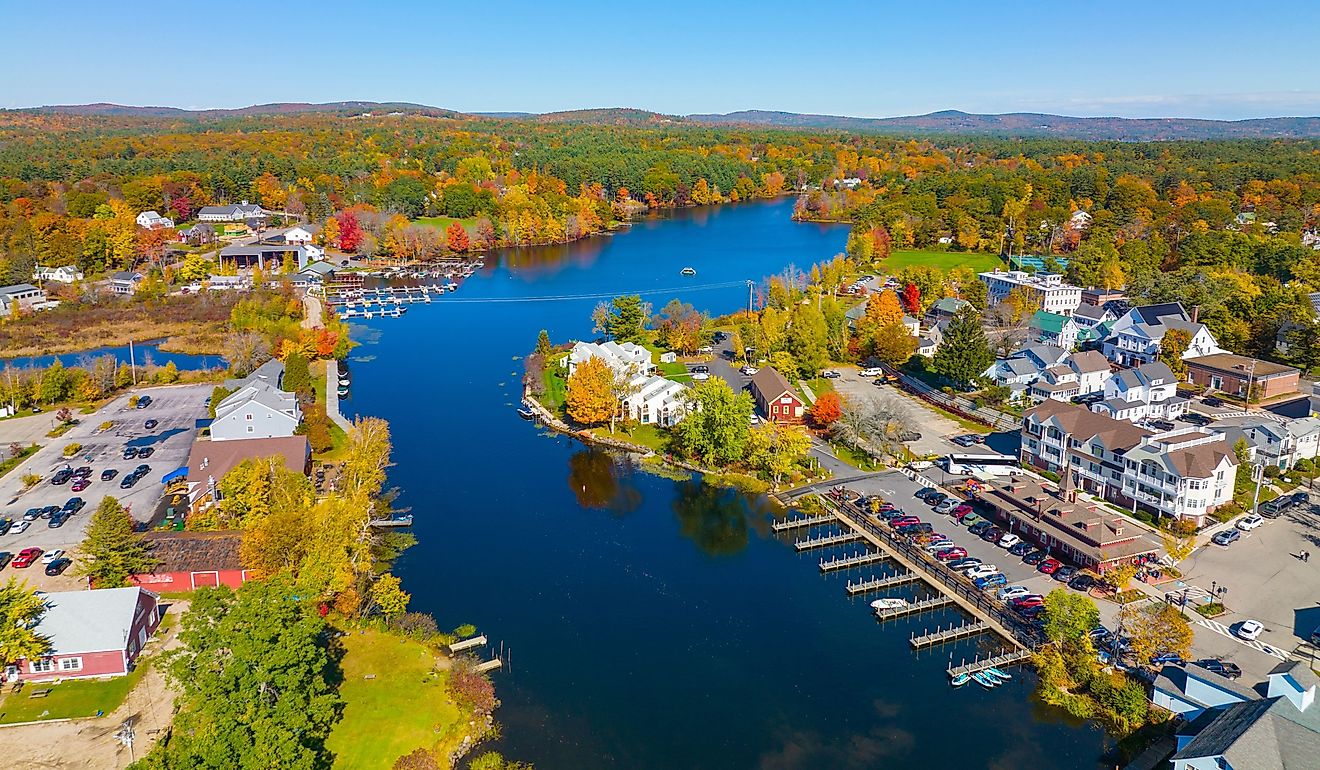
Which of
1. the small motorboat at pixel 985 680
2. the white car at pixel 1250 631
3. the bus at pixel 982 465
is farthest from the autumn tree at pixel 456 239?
the white car at pixel 1250 631

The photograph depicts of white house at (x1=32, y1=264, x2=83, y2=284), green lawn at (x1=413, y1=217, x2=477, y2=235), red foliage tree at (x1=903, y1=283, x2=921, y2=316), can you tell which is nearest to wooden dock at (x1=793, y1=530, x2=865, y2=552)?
red foliage tree at (x1=903, y1=283, x2=921, y2=316)

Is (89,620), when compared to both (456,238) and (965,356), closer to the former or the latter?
(965,356)

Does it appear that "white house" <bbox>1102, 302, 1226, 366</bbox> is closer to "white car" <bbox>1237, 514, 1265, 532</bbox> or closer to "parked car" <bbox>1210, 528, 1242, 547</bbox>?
"white car" <bbox>1237, 514, 1265, 532</bbox>

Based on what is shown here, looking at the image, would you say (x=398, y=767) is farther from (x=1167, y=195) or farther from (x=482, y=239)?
(x=1167, y=195)

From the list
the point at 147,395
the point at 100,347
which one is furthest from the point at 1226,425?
the point at 100,347

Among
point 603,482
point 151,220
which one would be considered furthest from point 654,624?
point 151,220

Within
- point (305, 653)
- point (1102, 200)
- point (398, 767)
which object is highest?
point (1102, 200)

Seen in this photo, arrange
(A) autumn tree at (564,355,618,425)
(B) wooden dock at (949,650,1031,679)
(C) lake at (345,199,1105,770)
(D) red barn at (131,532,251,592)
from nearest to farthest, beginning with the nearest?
(C) lake at (345,199,1105,770), (B) wooden dock at (949,650,1031,679), (D) red barn at (131,532,251,592), (A) autumn tree at (564,355,618,425)
